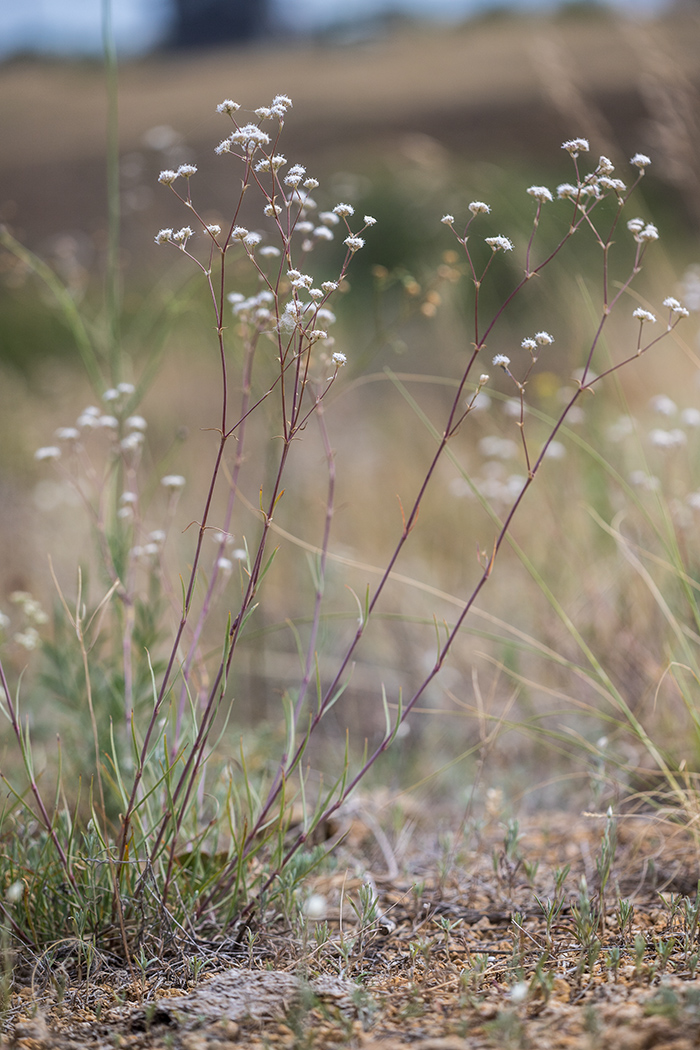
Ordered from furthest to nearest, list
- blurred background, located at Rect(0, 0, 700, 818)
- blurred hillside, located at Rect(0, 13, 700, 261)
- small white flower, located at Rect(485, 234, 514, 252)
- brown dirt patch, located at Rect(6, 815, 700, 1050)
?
blurred hillside, located at Rect(0, 13, 700, 261) → blurred background, located at Rect(0, 0, 700, 818) → small white flower, located at Rect(485, 234, 514, 252) → brown dirt patch, located at Rect(6, 815, 700, 1050)

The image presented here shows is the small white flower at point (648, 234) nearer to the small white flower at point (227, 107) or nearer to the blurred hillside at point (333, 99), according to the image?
the small white flower at point (227, 107)

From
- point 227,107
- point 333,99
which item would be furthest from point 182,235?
point 333,99

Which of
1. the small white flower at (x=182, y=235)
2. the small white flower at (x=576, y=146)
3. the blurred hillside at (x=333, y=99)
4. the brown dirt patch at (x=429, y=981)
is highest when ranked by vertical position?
the blurred hillside at (x=333, y=99)

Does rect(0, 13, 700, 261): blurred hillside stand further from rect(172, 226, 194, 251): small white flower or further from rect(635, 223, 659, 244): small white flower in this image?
rect(635, 223, 659, 244): small white flower

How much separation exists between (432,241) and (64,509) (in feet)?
19.0

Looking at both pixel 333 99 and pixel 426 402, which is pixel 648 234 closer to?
pixel 426 402

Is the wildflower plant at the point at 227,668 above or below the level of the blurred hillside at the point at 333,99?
below

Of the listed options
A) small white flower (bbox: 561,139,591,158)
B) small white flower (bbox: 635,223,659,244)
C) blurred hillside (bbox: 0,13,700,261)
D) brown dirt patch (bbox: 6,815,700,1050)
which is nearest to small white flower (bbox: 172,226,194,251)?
small white flower (bbox: 561,139,591,158)

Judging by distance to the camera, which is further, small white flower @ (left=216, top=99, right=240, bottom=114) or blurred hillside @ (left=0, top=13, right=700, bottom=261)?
blurred hillside @ (left=0, top=13, right=700, bottom=261)

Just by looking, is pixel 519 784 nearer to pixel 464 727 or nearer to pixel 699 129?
pixel 464 727

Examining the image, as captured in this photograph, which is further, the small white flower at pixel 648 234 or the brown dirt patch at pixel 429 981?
the small white flower at pixel 648 234

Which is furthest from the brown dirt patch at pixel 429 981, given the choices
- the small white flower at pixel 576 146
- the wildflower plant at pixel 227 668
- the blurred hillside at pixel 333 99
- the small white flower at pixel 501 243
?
the blurred hillside at pixel 333 99

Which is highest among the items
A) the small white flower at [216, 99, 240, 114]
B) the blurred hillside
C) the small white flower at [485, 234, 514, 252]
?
the blurred hillside

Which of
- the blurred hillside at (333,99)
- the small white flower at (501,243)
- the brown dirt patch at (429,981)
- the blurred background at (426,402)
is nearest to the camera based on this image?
A: the brown dirt patch at (429,981)
